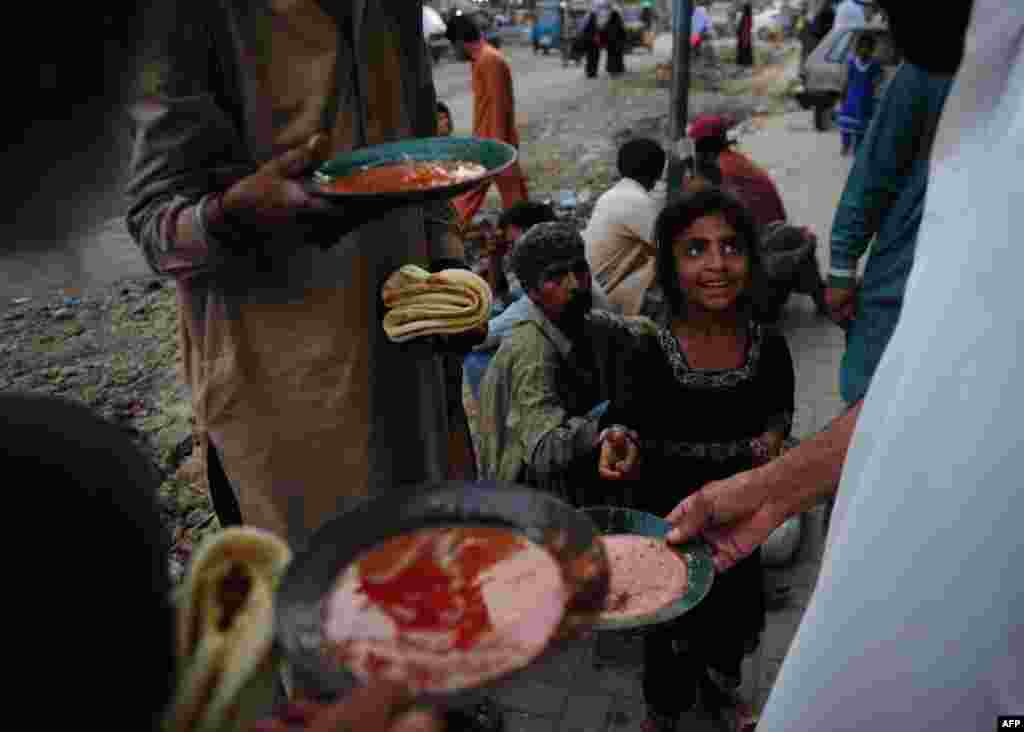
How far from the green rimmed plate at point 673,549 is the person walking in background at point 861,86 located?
873 centimetres

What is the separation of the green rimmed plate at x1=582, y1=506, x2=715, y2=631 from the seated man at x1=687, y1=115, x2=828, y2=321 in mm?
3723

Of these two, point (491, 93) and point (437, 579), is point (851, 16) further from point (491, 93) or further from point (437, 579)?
point (437, 579)

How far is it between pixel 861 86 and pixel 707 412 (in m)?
8.13

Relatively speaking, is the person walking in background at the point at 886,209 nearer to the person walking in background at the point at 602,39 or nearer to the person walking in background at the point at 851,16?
the person walking in background at the point at 851,16

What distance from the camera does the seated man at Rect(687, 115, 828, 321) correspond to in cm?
559

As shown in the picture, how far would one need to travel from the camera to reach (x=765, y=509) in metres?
2.07

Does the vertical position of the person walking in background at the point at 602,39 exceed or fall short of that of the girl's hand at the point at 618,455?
it falls short

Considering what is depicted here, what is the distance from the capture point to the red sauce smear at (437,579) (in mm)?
1055

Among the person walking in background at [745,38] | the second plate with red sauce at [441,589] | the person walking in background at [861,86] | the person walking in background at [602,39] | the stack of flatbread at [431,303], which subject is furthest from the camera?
the person walking in background at [745,38]

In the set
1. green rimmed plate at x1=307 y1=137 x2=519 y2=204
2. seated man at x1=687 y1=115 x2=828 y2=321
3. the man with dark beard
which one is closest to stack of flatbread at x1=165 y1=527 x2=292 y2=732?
green rimmed plate at x1=307 y1=137 x2=519 y2=204

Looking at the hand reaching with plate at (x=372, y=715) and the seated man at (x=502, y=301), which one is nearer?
the hand reaching with plate at (x=372, y=715)

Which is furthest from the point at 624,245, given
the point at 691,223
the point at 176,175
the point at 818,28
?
the point at 818,28

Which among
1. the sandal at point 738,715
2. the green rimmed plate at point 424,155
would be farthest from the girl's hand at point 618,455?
the green rimmed plate at point 424,155

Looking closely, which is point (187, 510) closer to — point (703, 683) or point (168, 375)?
point (168, 375)
